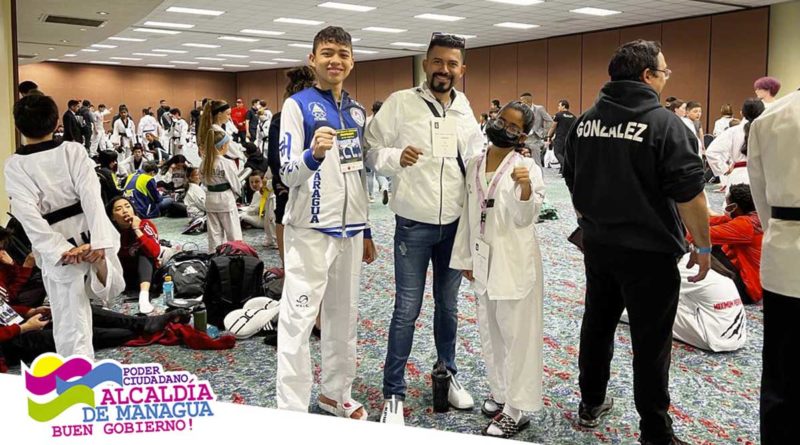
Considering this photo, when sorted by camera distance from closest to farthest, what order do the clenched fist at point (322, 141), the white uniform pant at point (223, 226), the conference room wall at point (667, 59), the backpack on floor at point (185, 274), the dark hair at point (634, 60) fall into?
the clenched fist at point (322, 141) → the dark hair at point (634, 60) → the backpack on floor at point (185, 274) → the white uniform pant at point (223, 226) → the conference room wall at point (667, 59)

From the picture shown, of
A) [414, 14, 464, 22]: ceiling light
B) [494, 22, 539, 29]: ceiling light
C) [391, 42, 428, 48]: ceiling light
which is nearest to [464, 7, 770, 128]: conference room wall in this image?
[391, 42, 428, 48]: ceiling light

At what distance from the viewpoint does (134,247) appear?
5.44m

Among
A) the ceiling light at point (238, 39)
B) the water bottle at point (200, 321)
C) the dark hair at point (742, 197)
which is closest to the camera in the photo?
the water bottle at point (200, 321)

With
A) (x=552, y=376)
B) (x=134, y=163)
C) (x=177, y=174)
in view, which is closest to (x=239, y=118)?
(x=134, y=163)

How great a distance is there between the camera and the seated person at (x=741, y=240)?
477cm

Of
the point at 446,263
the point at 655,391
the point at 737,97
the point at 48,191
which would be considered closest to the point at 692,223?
the point at 655,391

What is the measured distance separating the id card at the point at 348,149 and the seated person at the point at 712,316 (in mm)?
2392

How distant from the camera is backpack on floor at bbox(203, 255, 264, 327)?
4773mm

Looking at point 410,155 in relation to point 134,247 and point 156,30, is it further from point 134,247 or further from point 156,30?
point 156,30

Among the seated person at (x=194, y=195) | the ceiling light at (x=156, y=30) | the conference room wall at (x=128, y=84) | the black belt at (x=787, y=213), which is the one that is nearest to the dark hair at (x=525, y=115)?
the black belt at (x=787, y=213)

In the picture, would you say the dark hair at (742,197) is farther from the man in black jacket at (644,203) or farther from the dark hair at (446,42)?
the dark hair at (446,42)

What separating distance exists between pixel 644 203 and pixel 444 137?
0.87 m

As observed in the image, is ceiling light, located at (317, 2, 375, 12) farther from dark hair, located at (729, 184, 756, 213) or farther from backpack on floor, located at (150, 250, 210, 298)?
dark hair, located at (729, 184, 756, 213)

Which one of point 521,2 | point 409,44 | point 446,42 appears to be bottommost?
point 446,42
